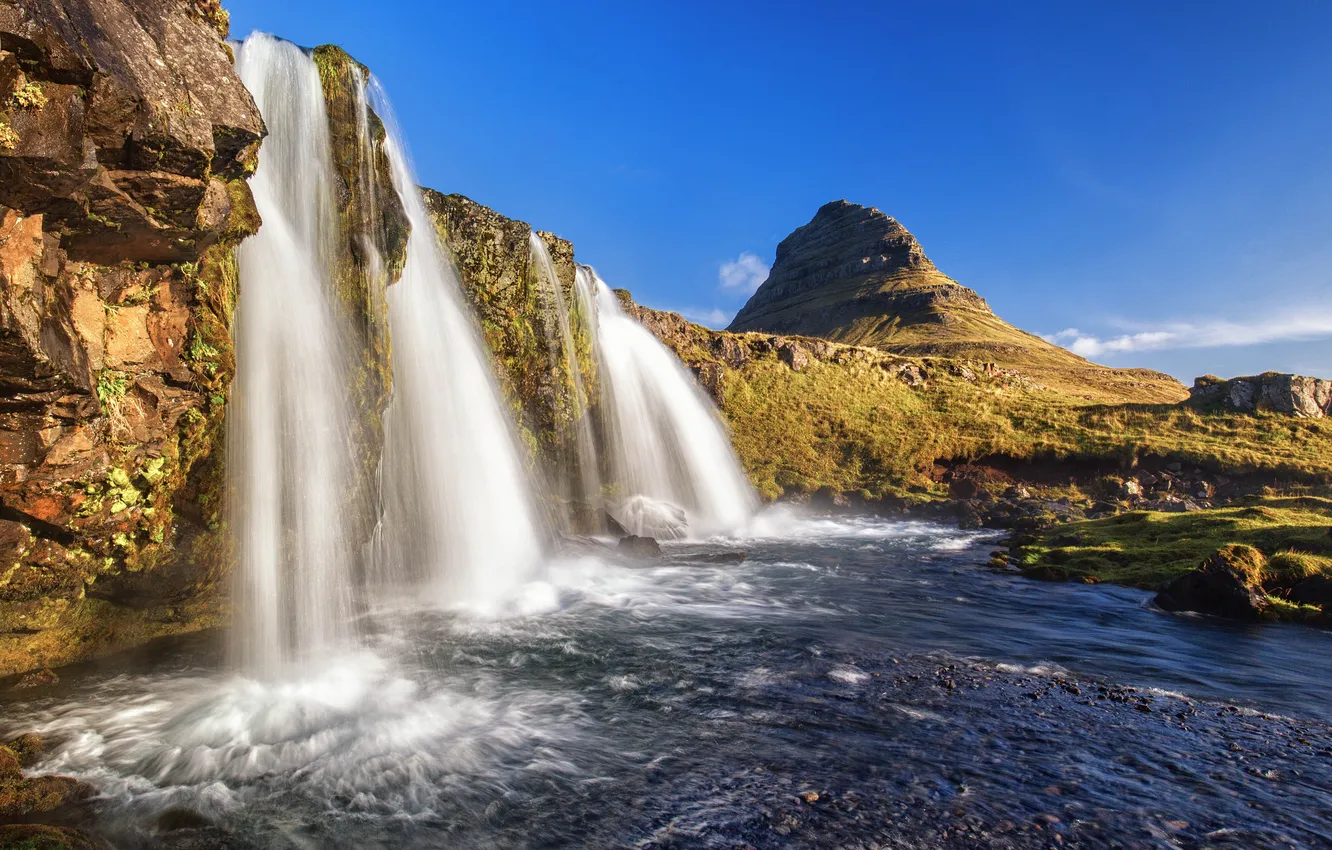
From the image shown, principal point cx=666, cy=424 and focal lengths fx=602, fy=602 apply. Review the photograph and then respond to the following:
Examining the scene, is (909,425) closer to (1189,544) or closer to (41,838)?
(1189,544)

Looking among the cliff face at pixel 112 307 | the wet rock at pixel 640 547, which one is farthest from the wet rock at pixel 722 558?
the cliff face at pixel 112 307

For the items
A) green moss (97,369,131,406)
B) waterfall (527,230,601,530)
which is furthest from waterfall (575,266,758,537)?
green moss (97,369,131,406)

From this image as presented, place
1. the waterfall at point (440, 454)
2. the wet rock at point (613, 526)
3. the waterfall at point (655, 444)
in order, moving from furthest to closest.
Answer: the waterfall at point (655, 444) < the wet rock at point (613, 526) < the waterfall at point (440, 454)

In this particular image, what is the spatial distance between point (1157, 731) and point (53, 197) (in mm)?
17091

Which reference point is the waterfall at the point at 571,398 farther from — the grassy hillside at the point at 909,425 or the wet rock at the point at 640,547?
the grassy hillside at the point at 909,425

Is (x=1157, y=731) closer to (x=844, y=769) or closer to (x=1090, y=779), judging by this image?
(x=1090, y=779)

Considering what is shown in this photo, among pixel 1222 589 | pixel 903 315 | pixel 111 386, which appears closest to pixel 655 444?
pixel 1222 589

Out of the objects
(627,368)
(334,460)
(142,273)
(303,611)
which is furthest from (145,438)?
(627,368)

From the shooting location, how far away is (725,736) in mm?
8680

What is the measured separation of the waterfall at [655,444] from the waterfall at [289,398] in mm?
16123

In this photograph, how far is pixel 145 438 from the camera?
9.89 metres

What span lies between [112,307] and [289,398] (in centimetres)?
339

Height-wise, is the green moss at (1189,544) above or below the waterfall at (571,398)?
below

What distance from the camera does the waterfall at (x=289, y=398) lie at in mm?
11781
